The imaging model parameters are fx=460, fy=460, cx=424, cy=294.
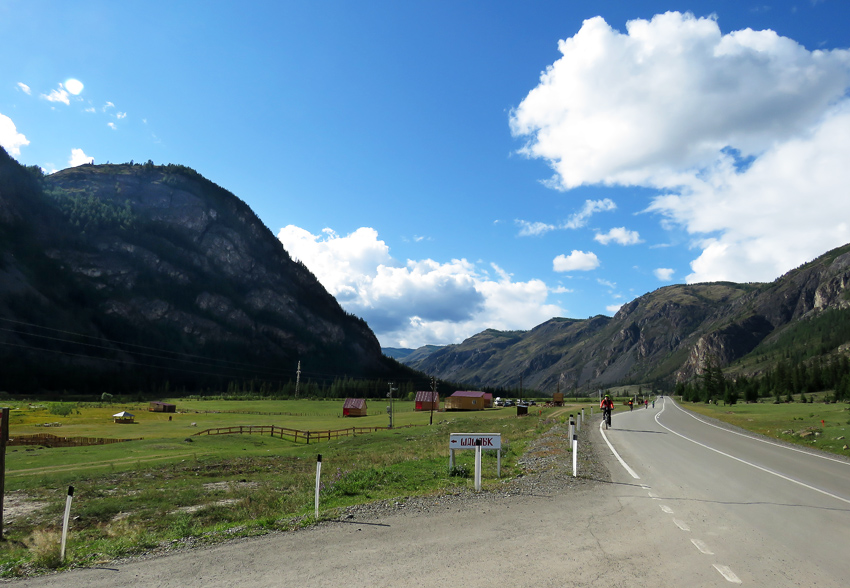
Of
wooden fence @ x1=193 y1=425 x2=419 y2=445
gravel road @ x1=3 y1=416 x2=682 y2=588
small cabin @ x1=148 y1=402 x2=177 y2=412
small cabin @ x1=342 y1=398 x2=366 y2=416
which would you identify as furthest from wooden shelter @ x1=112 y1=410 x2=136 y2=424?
gravel road @ x1=3 y1=416 x2=682 y2=588

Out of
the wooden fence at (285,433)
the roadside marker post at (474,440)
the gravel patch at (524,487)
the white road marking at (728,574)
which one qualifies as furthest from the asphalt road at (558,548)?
the wooden fence at (285,433)

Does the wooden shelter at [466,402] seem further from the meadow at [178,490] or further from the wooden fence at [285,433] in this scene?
the meadow at [178,490]

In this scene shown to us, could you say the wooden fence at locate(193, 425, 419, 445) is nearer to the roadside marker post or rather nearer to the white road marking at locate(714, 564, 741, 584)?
the roadside marker post

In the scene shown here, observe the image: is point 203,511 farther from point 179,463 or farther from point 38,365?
point 38,365

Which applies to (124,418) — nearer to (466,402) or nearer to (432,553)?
(466,402)

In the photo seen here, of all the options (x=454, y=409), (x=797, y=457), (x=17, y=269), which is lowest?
(x=454, y=409)

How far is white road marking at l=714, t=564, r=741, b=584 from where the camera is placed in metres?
5.99

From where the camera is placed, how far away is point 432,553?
7.14 meters

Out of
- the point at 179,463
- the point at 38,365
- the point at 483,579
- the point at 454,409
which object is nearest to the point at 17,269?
the point at 38,365

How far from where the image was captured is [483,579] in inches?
240

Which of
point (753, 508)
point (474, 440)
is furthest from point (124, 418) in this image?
point (753, 508)

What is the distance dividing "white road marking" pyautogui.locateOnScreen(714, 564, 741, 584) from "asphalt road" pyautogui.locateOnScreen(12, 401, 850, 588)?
20 mm

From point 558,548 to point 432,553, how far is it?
1.98m

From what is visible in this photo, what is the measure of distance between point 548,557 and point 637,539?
1880mm
